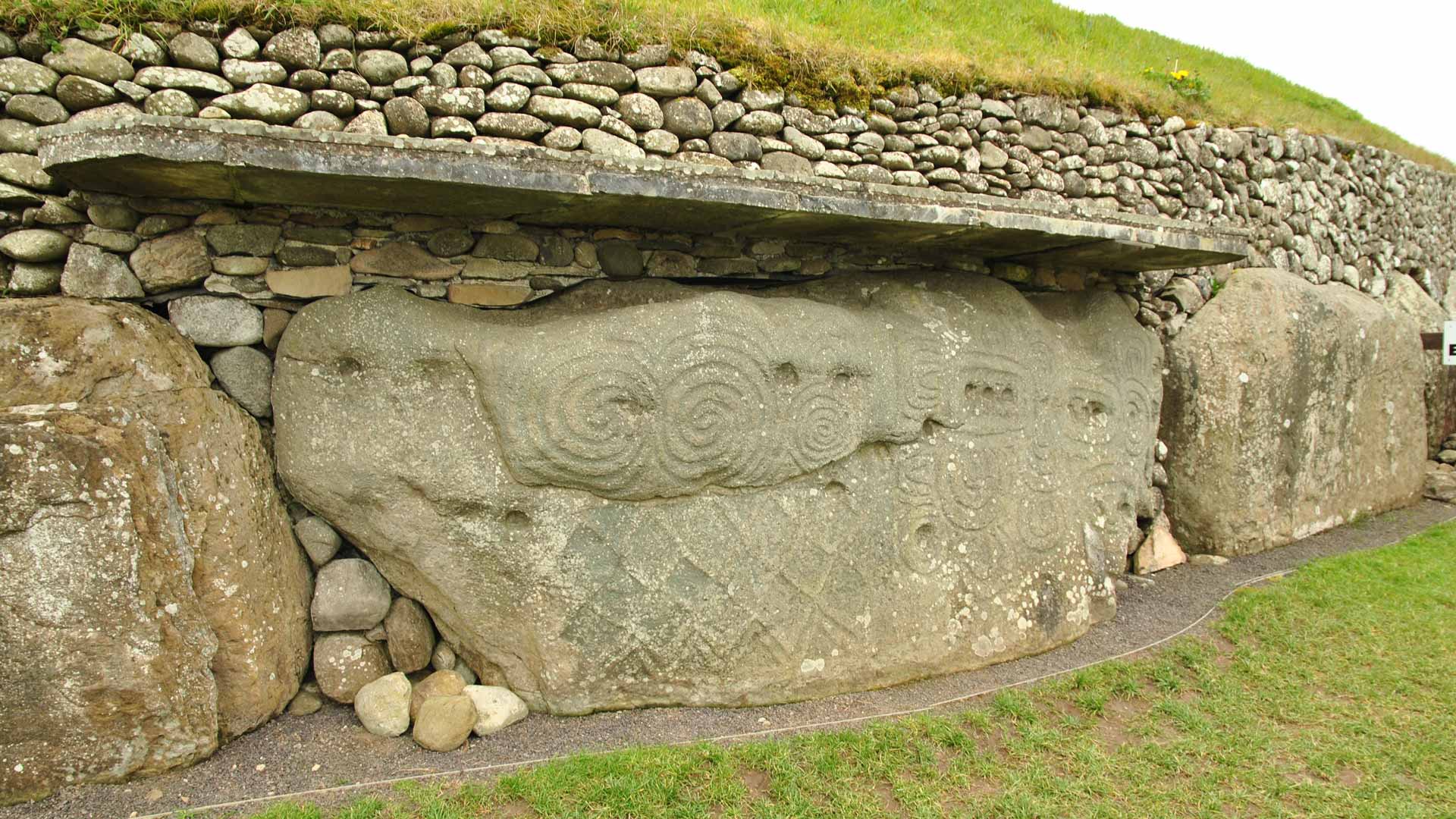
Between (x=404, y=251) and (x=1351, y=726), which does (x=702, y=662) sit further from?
(x=1351, y=726)

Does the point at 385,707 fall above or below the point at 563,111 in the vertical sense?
below

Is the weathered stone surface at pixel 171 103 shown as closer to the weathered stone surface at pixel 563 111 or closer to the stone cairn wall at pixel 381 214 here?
the stone cairn wall at pixel 381 214

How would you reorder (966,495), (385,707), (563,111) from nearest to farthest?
1. (385,707)
2. (563,111)
3. (966,495)

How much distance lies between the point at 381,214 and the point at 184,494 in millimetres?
1348

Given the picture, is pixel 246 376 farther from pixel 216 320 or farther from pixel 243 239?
pixel 243 239

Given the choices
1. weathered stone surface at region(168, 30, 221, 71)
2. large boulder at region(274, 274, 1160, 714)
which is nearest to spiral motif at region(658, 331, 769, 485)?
large boulder at region(274, 274, 1160, 714)

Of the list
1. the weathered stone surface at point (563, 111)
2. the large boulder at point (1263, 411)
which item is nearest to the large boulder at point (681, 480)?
the weathered stone surface at point (563, 111)

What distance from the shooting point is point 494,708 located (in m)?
3.61

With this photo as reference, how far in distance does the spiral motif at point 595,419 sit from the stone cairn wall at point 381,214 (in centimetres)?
59

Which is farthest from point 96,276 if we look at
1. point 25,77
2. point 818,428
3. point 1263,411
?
point 1263,411

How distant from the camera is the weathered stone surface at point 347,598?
144 inches

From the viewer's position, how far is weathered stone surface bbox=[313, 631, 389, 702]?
143 inches

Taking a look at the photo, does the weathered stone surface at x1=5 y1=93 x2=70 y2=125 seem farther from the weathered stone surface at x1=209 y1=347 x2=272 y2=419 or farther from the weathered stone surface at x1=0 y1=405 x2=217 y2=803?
the weathered stone surface at x1=0 y1=405 x2=217 y2=803

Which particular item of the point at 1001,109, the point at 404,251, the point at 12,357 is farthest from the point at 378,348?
the point at 1001,109
